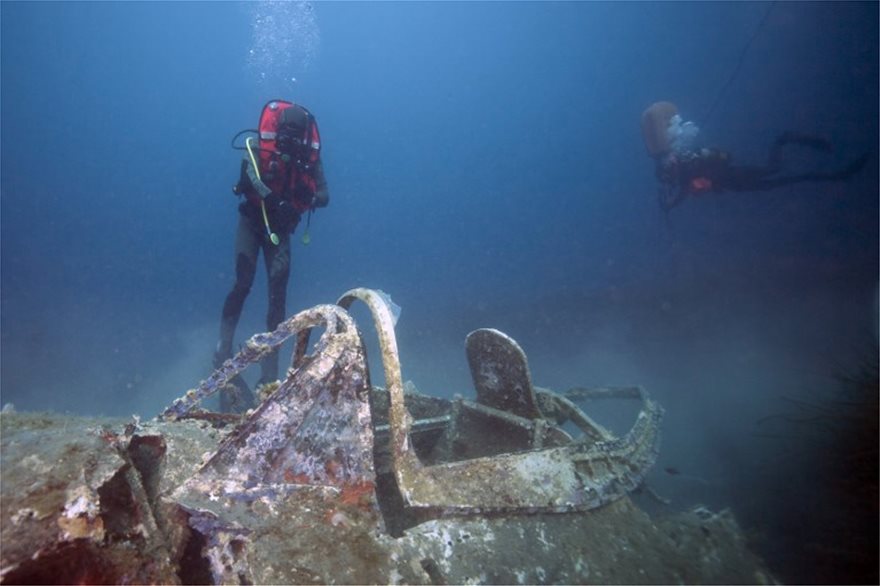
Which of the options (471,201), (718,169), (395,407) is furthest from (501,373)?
(471,201)

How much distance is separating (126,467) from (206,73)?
99470mm

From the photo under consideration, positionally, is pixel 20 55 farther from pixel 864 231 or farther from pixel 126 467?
pixel 864 231

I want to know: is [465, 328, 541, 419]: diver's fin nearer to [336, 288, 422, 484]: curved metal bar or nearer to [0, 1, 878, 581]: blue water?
[336, 288, 422, 484]: curved metal bar

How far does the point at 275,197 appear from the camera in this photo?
686 cm

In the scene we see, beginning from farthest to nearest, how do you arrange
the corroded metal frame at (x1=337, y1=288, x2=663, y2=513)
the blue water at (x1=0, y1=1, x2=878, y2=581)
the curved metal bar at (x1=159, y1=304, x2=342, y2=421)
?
the blue water at (x1=0, y1=1, x2=878, y2=581), the curved metal bar at (x1=159, y1=304, x2=342, y2=421), the corroded metal frame at (x1=337, y1=288, x2=663, y2=513)

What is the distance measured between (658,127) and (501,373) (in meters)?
14.9

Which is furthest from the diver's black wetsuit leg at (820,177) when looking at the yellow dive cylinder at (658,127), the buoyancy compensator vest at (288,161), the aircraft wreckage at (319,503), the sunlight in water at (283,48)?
the sunlight in water at (283,48)

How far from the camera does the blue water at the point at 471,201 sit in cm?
2269

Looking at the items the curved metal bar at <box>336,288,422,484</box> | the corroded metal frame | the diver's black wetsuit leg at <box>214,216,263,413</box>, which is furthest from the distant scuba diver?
the curved metal bar at <box>336,288,422,484</box>

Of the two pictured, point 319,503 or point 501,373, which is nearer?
point 319,503

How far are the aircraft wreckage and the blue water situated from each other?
116 inches

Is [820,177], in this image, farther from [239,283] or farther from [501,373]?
[239,283]

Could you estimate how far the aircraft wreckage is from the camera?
1.50m

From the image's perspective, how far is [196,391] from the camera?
249 centimetres
